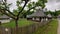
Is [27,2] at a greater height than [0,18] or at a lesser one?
greater

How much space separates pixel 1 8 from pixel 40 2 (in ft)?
15.4

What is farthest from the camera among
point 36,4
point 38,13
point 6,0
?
point 38,13

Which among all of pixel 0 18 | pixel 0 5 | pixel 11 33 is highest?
pixel 0 5

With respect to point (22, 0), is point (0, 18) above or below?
below

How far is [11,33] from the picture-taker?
11992mm

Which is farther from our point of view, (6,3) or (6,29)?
(6,3)

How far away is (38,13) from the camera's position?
5316 centimetres

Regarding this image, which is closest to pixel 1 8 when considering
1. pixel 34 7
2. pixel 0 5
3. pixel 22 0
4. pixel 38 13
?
pixel 0 5

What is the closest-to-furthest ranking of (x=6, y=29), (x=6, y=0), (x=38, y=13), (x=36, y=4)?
(x=6, y=29) → (x=6, y=0) → (x=36, y=4) → (x=38, y=13)

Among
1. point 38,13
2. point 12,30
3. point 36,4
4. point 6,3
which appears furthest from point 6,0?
point 38,13

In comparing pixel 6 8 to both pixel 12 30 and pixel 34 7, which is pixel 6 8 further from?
pixel 12 30

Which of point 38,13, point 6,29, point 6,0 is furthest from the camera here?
point 38,13

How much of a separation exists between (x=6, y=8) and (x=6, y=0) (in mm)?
1475

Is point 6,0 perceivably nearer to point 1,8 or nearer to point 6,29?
point 1,8
